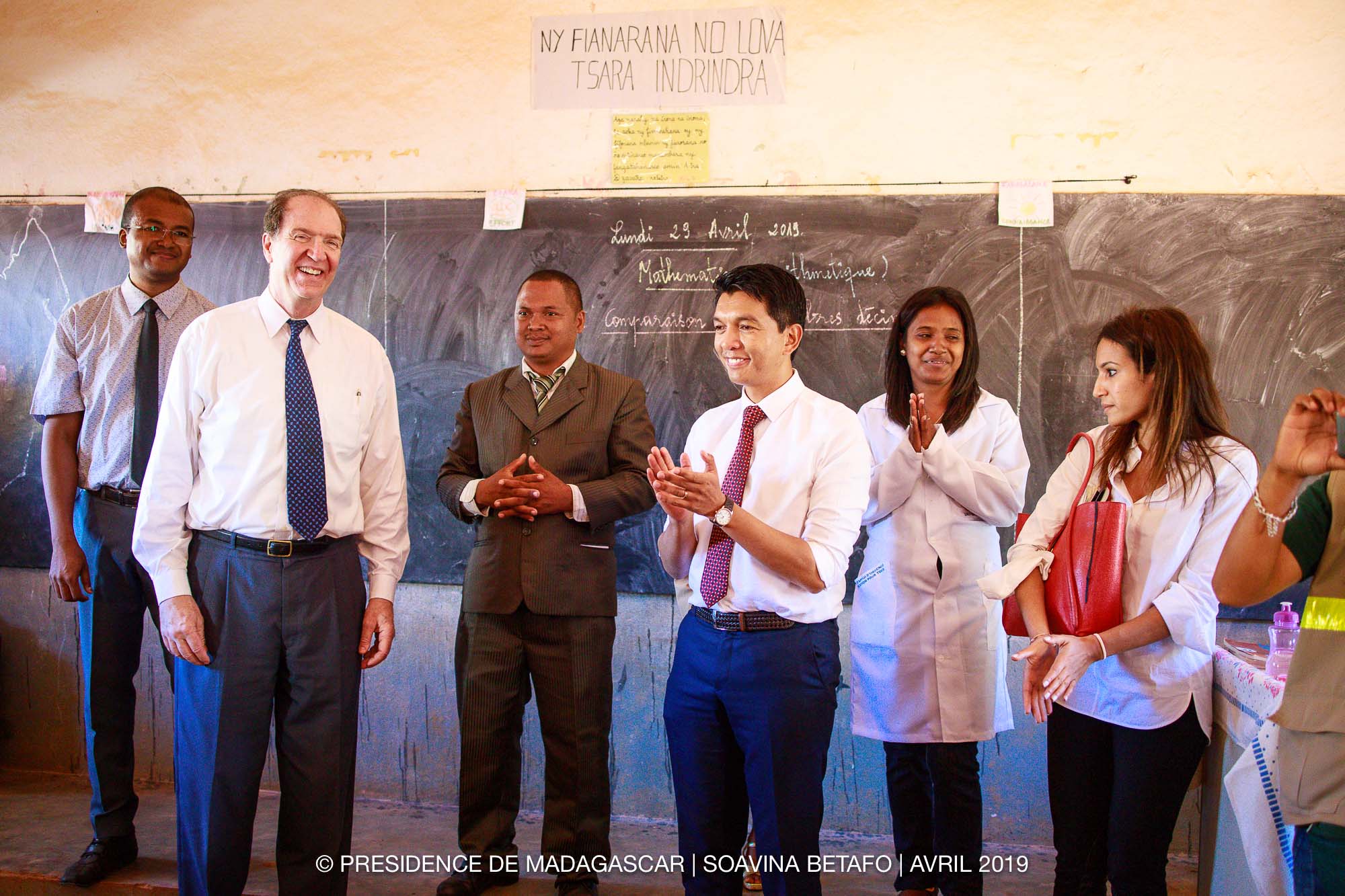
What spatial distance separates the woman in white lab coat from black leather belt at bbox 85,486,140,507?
2.12 meters

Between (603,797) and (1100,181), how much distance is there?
8.35ft

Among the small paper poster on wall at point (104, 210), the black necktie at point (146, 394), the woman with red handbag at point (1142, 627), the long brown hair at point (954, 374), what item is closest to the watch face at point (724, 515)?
the woman with red handbag at point (1142, 627)

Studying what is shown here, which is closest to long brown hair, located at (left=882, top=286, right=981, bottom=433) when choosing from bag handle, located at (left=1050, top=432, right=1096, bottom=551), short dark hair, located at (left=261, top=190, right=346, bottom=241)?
bag handle, located at (left=1050, top=432, right=1096, bottom=551)

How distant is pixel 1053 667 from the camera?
1943 millimetres

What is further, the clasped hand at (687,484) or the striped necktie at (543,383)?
the striped necktie at (543,383)

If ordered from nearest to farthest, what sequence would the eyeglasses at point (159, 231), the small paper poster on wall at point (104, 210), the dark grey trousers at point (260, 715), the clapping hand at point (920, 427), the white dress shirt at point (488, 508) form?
1. the dark grey trousers at point (260, 715)
2. the clapping hand at point (920, 427)
3. the white dress shirt at point (488, 508)
4. the eyeglasses at point (159, 231)
5. the small paper poster on wall at point (104, 210)

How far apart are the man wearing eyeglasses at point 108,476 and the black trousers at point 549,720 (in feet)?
3.20

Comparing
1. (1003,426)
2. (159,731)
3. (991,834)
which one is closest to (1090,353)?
(1003,426)

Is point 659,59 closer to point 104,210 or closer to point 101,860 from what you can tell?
point 104,210

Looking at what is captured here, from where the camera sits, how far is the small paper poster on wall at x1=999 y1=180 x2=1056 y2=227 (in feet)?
10.4

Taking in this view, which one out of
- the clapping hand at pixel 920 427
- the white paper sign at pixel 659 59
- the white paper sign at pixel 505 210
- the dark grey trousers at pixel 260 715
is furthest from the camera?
the white paper sign at pixel 505 210

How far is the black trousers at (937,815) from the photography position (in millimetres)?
2420

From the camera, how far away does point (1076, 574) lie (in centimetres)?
200

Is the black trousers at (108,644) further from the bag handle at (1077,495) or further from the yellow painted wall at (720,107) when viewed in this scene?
the bag handle at (1077,495)
